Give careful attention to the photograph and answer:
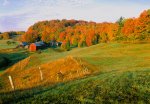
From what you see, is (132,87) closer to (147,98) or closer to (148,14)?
(147,98)

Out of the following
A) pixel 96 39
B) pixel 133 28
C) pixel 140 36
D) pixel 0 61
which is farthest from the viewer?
pixel 96 39

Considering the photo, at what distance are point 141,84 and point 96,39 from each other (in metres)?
149

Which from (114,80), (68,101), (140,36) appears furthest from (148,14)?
(68,101)

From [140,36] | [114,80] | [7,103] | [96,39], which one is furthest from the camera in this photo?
[96,39]

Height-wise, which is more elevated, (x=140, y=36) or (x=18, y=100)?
(x=18, y=100)

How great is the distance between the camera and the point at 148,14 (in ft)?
355

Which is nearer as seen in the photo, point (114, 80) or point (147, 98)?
point (147, 98)

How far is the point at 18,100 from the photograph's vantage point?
55.1 feet

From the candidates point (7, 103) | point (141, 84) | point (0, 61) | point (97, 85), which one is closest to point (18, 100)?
point (7, 103)

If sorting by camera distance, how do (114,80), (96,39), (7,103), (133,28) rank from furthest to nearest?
(96,39)
(133,28)
(114,80)
(7,103)

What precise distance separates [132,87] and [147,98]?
2584 mm

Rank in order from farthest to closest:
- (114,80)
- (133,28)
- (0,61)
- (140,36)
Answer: (133,28) → (140,36) → (0,61) → (114,80)

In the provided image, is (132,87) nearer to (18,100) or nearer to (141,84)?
(141,84)

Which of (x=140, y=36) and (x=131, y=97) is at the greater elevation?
(x=131, y=97)
